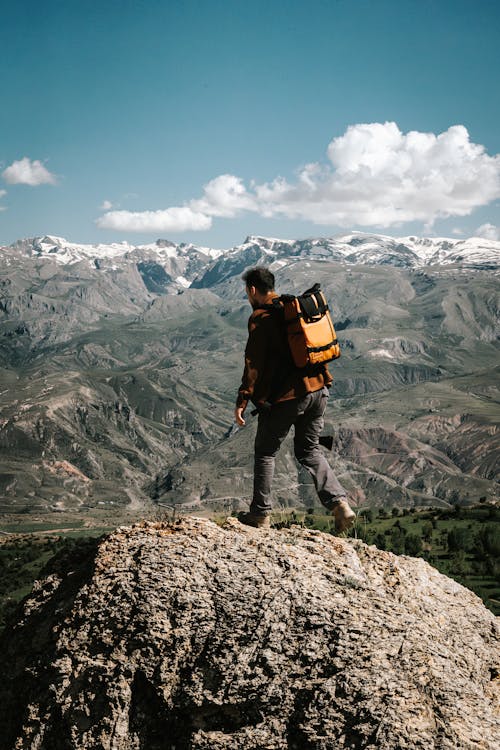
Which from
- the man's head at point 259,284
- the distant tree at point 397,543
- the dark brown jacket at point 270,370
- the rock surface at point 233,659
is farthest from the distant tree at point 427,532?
the rock surface at point 233,659

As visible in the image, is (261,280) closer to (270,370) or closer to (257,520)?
(270,370)

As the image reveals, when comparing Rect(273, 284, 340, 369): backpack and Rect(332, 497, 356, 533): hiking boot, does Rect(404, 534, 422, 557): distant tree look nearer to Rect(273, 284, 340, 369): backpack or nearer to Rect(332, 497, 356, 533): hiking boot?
Rect(332, 497, 356, 533): hiking boot

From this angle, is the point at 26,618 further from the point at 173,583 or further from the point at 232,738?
the point at 232,738

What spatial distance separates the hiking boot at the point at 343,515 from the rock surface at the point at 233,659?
1.86m

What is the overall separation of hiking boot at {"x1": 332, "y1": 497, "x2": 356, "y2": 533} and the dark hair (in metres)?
3.78

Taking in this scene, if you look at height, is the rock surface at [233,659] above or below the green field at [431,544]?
A: above

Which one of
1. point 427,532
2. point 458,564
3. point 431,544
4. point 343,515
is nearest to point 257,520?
point 343,515

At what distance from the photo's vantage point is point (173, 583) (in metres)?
7.04

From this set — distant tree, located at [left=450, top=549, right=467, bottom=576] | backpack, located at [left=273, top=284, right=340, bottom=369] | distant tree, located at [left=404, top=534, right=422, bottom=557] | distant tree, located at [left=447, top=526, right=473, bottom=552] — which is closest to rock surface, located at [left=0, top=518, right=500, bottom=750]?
backpack, located at [left=273, top=284, right=340, bottom=369]

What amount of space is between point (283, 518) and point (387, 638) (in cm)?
410

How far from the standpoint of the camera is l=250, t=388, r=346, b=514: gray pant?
367 inches

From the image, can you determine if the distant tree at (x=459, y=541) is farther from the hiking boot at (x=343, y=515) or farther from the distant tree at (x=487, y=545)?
the hiking boot at (x=343, y=515)

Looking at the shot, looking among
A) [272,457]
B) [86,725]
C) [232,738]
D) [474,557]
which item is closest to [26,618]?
[86,725]

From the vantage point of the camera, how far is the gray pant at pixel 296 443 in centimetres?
933
